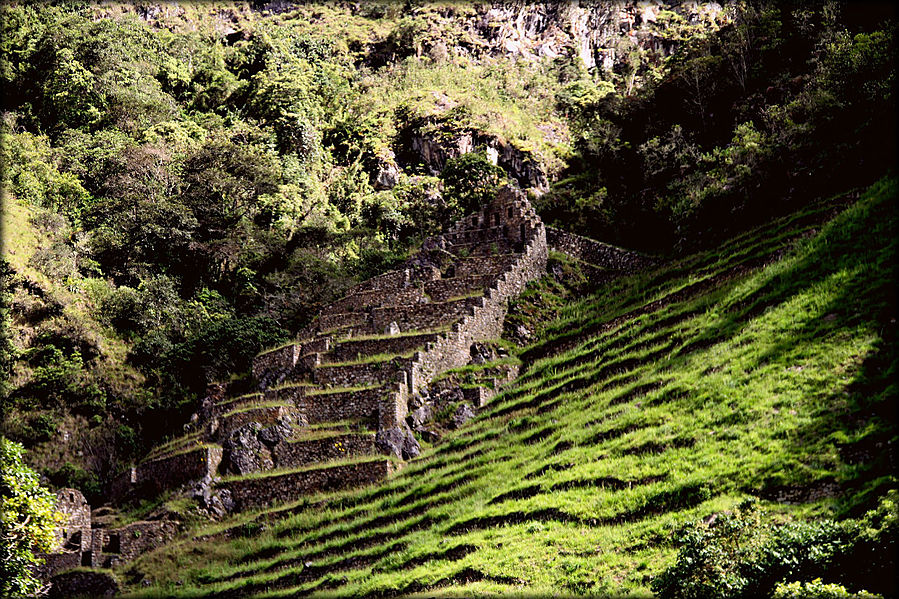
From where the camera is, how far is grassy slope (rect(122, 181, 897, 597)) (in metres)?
19.2

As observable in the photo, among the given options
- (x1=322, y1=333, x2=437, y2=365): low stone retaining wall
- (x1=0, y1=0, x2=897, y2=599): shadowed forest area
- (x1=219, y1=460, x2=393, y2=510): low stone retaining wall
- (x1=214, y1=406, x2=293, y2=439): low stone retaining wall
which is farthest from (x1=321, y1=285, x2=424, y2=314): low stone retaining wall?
(x1=219, y1=460, x2=393, y2=510): low stone retaining wall

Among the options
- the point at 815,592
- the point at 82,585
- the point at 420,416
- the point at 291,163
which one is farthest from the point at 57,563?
the point at 291,163

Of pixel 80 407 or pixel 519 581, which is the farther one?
pixel 80 407

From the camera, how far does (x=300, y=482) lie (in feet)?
99.3

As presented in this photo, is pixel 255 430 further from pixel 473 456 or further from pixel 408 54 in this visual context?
pixel 408 54

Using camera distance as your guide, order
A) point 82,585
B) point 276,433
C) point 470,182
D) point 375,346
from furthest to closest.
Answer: point 470,182 < point 375,346 < point 276,433 < point 82,585

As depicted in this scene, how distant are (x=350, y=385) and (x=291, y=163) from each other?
1210 inches

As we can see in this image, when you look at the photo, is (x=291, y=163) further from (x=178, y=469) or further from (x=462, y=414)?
(x=462, y=414)

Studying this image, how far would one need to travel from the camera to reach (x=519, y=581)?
1998cm

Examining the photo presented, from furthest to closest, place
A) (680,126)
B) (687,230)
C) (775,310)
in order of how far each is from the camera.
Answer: (680,126) < (687,230) < (775,310)

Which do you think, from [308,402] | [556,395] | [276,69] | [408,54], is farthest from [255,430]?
[408,54]

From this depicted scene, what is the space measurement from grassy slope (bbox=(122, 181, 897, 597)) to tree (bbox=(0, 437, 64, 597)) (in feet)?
21.3

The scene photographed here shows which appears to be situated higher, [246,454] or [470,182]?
[470,182]

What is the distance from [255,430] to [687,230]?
20.1 m
